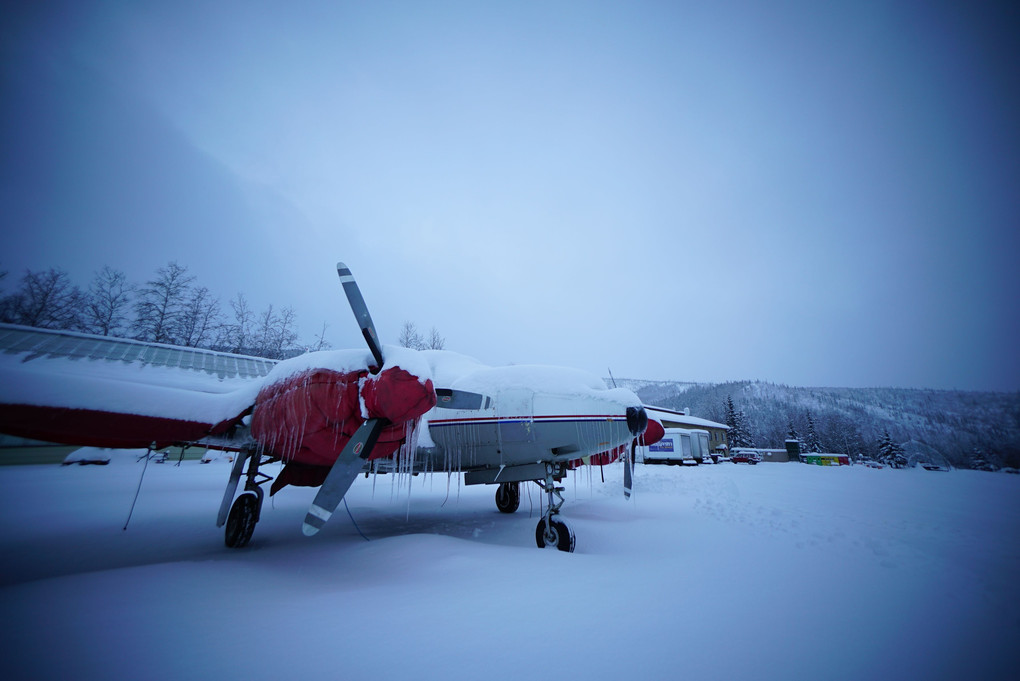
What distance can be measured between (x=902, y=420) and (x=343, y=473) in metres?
59.3

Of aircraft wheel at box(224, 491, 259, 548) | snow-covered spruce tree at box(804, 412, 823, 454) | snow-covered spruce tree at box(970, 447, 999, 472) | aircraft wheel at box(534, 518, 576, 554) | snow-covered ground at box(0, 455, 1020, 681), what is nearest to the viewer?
snow-covered ground at box(0, 455, 1020, 681)

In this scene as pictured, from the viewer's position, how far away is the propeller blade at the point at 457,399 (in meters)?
5.11

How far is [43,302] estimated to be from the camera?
52.0 ft

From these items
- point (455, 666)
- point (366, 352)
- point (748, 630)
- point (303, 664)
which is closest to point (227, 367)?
point (366, 352)

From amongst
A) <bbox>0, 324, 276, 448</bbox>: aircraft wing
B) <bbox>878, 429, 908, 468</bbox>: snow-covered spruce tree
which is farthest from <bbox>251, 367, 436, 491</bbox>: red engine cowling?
<bbox>878, 429, 908, 468</bbox>: snow-covered spruce tree

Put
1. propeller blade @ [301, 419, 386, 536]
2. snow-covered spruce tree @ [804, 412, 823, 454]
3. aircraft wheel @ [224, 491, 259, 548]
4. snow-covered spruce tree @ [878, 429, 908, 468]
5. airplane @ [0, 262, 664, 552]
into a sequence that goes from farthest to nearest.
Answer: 1. snow-covered spruce tree @ [804, 412, 823, 454]
2. snow-covered spruce tree @ [878, 429, 908, 468]
3. aircraft wheel @ [224, 491, 259, 548]
4. airplane @ [0, 262, 664, 552]
5. propeller blade @ [301, 419, 386, 536]

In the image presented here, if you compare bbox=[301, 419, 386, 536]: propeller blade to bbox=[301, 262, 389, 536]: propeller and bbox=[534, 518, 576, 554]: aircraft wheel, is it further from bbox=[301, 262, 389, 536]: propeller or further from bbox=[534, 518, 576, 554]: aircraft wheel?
bbox=[534, 518, 576, 554]: aircraft wheel

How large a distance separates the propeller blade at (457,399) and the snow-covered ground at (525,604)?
1976 millimetres

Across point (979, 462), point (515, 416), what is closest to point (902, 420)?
point (979, 462)

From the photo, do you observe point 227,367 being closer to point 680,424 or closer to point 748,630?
point 748,630

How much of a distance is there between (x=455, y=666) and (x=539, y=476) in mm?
4071

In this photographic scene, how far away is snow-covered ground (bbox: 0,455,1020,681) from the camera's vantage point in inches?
92.5

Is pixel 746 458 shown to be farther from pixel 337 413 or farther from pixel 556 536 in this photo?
pixel 337 413

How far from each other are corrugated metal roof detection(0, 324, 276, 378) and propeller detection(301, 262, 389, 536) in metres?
4.55
